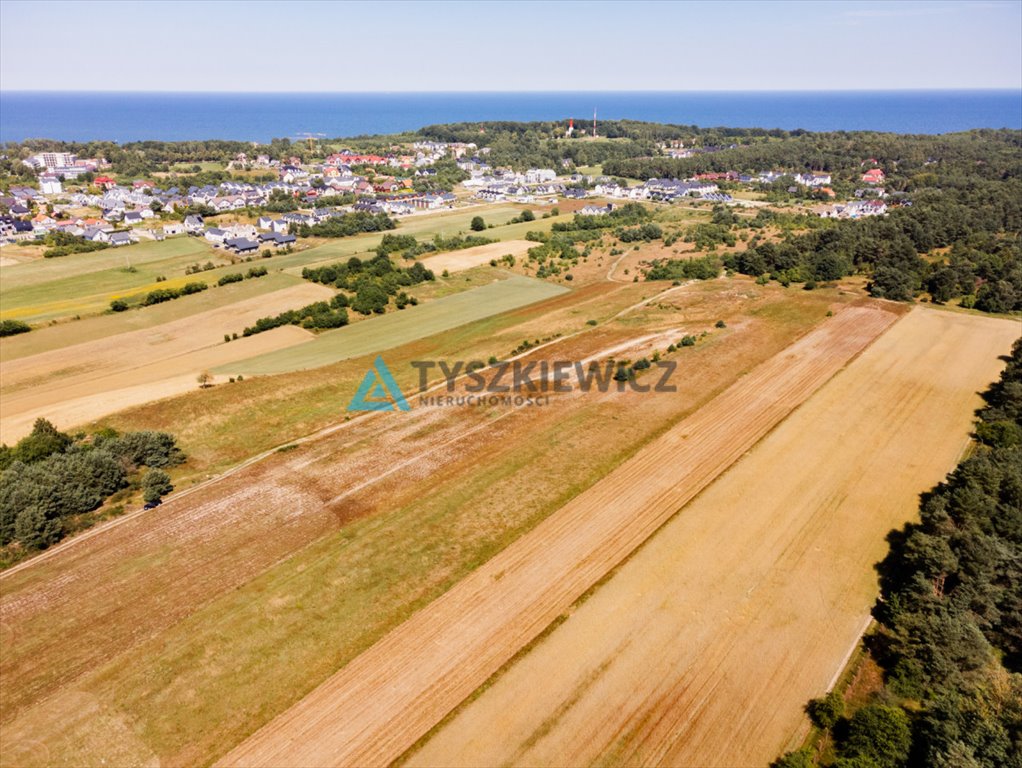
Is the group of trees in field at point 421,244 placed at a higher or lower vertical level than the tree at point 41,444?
higher

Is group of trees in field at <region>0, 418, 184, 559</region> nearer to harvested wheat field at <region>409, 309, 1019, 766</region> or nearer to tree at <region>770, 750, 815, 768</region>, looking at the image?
harvested wheat field at <region>409, 309, 1019, 766</region>

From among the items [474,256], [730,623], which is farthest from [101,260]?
[730,623]

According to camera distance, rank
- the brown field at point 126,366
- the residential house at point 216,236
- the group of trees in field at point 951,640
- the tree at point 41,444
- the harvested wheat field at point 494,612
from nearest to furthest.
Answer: the group of trees in field at point 951,640, the harvested wheat field at point 494,612, the tree at point 41,444, the brown field at point 126,366, the residential house at point 216,236

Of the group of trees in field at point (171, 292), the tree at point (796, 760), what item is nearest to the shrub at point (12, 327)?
the group of trees in field at point (171, 292)

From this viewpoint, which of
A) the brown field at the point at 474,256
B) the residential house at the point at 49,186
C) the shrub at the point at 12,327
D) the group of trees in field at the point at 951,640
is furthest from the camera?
the residential house at the point at 49,186

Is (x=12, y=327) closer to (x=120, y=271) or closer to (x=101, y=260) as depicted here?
(x=120, y=271)

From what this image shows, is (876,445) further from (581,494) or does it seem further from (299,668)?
(299,668)

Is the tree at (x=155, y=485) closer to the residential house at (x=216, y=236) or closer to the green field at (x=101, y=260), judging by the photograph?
the green field at (x=101, y=260)
